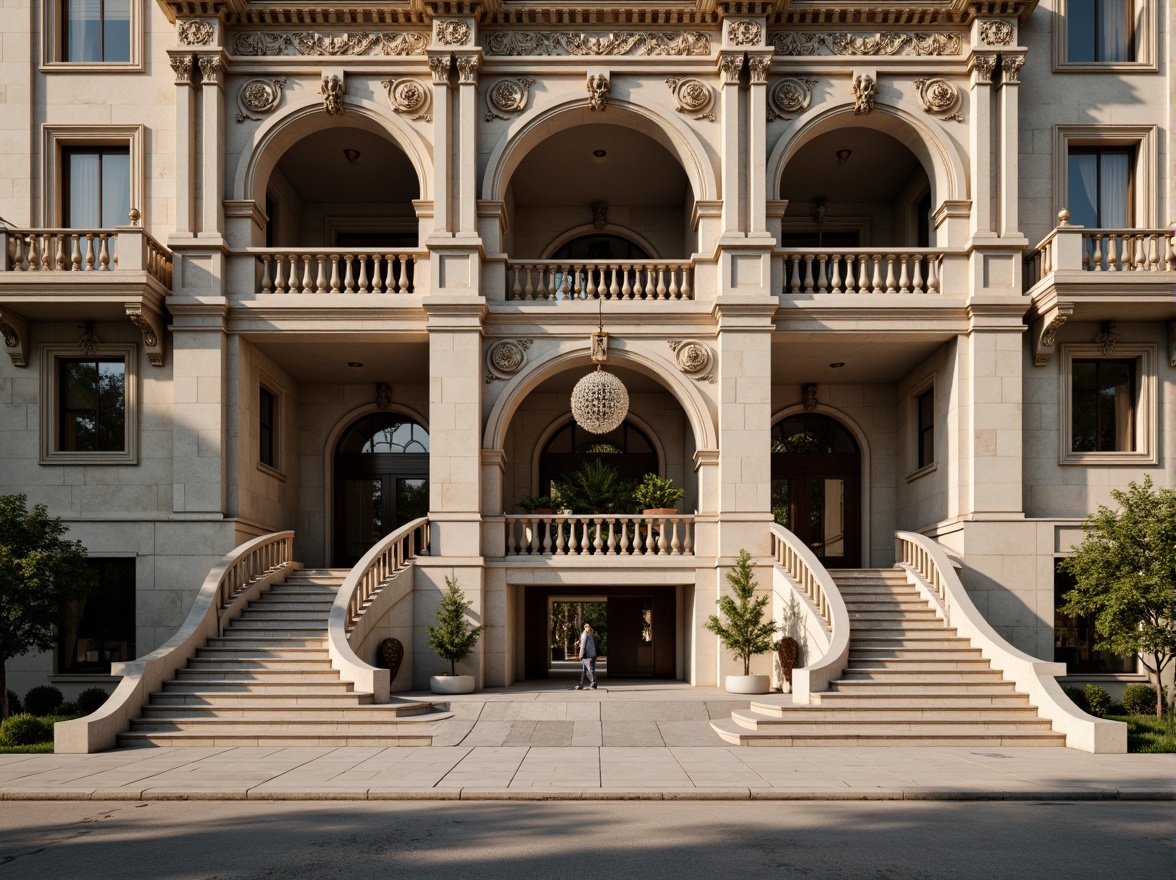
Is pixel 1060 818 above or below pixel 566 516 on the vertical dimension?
below

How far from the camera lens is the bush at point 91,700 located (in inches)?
824

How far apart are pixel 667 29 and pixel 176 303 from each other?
11740 millimetres

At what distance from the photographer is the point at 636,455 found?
28.5 m

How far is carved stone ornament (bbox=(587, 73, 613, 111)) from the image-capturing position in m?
24.0

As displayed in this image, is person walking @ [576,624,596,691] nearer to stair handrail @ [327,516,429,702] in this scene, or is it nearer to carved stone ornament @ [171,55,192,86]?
stair handrail @ [327,516,429,702]

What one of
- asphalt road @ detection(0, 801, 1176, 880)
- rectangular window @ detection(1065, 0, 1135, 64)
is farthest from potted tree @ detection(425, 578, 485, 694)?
rectangular window @ detection(1065, 0, 1135, 64)

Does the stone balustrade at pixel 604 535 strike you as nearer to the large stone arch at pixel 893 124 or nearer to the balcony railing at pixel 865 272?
the balcony railing at pixel 865 272

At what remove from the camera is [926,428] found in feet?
86.9

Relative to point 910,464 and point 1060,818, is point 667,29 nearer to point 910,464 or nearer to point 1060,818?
point 910,464

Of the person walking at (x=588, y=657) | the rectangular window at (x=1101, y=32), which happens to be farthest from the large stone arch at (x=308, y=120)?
the rectangular window at (x=1101, y=32)

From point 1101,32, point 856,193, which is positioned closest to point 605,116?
point 856,193

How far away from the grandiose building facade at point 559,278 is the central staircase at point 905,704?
2875 mm

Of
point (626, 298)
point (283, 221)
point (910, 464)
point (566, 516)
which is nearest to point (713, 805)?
point (566, 516)

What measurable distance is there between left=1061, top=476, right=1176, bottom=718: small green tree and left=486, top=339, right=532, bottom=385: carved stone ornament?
1140 centimetres
